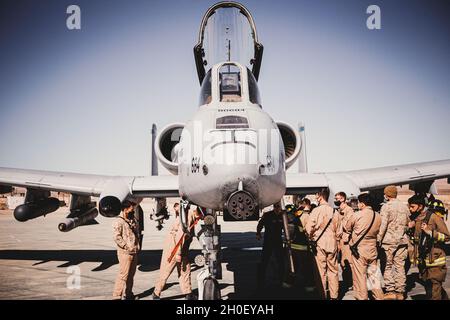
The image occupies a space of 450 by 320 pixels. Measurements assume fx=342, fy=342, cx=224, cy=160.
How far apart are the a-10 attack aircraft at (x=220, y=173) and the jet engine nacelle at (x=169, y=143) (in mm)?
24

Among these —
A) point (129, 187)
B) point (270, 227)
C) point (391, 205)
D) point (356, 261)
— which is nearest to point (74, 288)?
point (129, 187)

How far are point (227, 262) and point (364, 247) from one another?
5374 millimetres

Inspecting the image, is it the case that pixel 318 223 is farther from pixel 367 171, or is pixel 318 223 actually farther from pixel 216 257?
pixel 367 171

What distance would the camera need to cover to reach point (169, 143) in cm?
828

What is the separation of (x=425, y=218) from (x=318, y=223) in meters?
1.72

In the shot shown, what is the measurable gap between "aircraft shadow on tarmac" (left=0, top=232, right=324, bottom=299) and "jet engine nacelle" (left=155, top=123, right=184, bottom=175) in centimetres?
257

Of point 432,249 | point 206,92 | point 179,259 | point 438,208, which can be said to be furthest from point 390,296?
point 206,92

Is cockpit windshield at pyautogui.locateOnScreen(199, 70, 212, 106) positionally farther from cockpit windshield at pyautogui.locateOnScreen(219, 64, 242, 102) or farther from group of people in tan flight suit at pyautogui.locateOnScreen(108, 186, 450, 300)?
group of people in tan flight suit at pyautogui.locateOnScreen(108, 186, 450, 300)

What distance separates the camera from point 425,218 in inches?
223

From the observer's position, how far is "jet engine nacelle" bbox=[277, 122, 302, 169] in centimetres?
734

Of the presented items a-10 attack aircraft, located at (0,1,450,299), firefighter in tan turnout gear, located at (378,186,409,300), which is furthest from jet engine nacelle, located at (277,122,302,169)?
firefighter in tan turnout gear, located at (378,186,409,300)

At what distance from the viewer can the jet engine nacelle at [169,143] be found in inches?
308

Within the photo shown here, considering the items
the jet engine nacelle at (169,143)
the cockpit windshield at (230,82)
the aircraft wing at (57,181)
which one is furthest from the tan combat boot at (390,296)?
the aircraft wing at (57,181)

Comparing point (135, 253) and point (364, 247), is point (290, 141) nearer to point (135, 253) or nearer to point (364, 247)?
point (364, 247)
